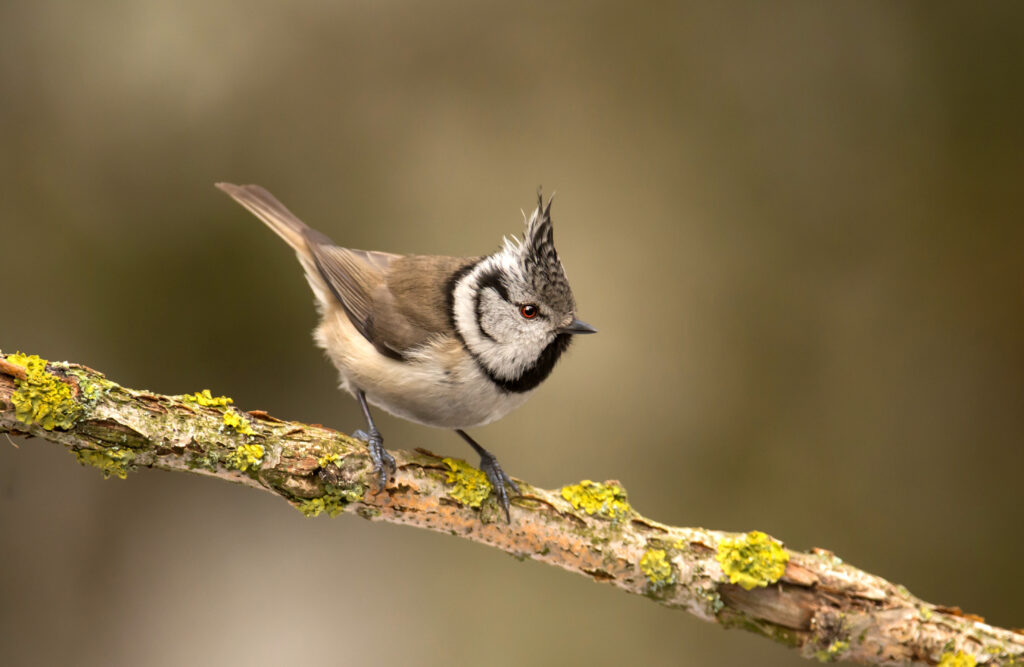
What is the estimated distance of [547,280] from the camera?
A: 7.79 ft

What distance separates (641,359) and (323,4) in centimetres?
232

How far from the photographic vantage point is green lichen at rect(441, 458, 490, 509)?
2.25m

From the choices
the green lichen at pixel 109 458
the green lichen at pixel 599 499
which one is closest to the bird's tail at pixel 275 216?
the green lichen at pixel 109 458

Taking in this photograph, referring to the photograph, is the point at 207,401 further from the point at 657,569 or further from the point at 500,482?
the point at 657,569

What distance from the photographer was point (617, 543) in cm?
229

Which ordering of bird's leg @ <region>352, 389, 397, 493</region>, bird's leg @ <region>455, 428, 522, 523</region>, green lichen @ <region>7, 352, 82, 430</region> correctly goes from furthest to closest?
1. bird's leg @ <region>455, 428, 522, 523</region>
2. bird's leg @ <region>352, 389, 397, 493</region>
3. green lichen @ <region>7, 352, 82, 430</region>

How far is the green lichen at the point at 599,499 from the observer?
2342 millimetres

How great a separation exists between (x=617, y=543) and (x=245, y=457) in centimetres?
104

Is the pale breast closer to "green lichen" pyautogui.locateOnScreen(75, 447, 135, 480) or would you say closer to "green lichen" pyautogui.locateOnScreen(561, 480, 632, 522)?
"green lichen" pyautogui.locateOnScreen(561, 480, 632, 522)

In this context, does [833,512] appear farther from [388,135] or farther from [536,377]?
[388,135]

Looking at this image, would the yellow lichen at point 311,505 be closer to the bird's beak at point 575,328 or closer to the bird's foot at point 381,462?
the bird's foot at point 381,462

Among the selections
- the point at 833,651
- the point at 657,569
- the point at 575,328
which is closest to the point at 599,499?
the point at 657,569

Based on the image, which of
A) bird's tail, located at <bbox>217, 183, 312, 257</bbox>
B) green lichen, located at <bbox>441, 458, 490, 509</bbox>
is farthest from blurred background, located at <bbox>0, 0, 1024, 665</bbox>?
green lichen, located at <bbox>441, 458, 490, 509</bbox>

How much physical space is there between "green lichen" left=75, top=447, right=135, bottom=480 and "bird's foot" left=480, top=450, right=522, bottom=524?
94cm
